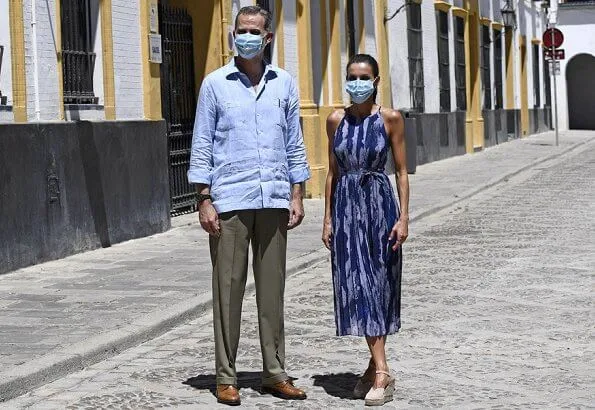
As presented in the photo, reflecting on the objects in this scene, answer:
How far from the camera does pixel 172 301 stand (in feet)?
33.6

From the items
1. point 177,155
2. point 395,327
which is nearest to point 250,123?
point 395,327

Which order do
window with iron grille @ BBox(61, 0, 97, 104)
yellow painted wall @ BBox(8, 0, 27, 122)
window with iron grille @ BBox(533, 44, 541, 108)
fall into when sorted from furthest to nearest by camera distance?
window with iron grille @ BBox(533, 44, 541, 108), window with iron grille @ BBox(61, 0, 97, 104), yellow painted wall @ BBox(8, 0, 27, 122)

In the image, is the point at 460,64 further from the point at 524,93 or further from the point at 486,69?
the point at 524,93

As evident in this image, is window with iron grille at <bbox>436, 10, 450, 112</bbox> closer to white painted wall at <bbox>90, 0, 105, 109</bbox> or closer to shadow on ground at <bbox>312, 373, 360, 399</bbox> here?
white painted wall at <bbox>90, 0, 105, 109</bbox>

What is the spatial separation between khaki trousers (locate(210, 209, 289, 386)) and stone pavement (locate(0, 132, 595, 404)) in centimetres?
63

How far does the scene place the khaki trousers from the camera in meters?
7.09

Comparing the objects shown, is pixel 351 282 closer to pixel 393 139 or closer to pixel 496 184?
pixel 393 139

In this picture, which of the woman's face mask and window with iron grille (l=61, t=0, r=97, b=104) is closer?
the woman's face mask

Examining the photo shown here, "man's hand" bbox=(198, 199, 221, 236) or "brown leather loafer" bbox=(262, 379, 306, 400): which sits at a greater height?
"man's hand" bbox=(198, 199, 221, 236)

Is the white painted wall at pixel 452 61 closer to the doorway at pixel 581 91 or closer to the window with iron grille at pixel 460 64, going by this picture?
the window with iron grille at pixel 460 64

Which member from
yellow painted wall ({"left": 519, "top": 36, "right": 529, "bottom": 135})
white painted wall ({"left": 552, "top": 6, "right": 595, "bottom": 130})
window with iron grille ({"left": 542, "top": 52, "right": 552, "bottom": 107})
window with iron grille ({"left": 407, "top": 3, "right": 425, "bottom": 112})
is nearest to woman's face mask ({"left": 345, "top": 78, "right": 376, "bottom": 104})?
window with iron grille ({"left": 407, "top": 3, "right": 425, "bottom": 112})

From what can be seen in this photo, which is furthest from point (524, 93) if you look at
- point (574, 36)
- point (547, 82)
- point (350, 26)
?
point (350, 26)

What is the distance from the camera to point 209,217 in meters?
7.04

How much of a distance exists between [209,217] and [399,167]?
3.25ft
